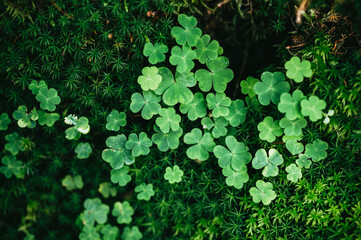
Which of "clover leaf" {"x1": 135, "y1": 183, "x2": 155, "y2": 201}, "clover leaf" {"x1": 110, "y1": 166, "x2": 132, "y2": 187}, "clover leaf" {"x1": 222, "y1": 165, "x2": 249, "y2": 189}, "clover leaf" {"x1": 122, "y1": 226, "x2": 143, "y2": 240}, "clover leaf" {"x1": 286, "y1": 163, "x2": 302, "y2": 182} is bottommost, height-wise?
"clover leaf" {"x1": 122, "y1": 226, "x2": 143, "y2": 240}

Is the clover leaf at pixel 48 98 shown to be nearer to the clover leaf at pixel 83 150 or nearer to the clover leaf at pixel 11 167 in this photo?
the clover leaf at pixel 83 150

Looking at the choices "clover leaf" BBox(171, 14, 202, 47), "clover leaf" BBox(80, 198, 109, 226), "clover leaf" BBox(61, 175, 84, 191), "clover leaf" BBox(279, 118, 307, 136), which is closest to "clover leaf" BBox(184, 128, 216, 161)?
"clover leaf" BBox(279, 118, 307, 136)

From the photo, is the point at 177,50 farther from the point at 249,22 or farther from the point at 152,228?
the point at 152,228

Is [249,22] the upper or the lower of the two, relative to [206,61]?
upper

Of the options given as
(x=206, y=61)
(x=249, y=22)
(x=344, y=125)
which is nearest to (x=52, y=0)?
(x=206, y=61)

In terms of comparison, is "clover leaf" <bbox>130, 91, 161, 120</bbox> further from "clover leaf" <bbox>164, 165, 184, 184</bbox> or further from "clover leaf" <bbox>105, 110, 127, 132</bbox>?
"clover leaf" <bbox>164, 165, 184, 184</bbox>

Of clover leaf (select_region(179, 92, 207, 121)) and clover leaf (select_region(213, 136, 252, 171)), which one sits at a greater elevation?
clover leaf (select_region(179, 92, 207, 121))

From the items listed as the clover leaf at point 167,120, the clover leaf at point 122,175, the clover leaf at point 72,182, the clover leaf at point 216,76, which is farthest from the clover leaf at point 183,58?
the clover leaf at point 72,182

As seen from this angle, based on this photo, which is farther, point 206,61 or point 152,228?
point 152,228
